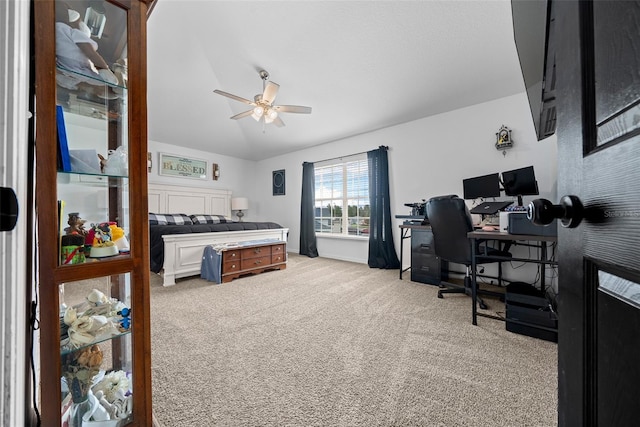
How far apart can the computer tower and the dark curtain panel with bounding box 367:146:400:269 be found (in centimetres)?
210

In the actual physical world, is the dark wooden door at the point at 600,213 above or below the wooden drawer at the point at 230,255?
above

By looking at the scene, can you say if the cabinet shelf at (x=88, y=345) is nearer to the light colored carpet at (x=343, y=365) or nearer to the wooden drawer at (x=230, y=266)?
the light colored carpet at (x=343, y=365)

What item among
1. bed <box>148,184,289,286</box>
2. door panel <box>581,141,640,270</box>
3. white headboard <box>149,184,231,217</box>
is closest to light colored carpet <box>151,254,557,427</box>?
bed <box>148,184,289,286</box>

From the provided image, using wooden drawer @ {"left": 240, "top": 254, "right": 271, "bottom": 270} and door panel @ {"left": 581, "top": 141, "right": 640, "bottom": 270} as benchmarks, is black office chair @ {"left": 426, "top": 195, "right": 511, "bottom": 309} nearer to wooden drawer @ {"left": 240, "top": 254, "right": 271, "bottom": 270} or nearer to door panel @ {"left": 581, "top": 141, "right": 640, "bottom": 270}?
door panel @ {"left": 581, "top": 141, "right": 640, "bottom": 270}

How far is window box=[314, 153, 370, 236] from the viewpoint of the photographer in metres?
4.62

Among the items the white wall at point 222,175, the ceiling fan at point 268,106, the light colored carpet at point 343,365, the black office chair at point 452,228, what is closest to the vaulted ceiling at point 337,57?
the ceiling fan at point 268,106

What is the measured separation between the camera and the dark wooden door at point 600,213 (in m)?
0.31

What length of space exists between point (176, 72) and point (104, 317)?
369cm

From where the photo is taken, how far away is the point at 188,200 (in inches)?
205

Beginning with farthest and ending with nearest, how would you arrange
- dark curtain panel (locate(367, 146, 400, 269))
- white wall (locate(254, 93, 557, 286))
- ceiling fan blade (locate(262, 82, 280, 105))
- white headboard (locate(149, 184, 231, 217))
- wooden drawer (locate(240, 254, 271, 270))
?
white headboard (locate(149, 184, 231, 217))
dark curtain panel (locate(367, 146, 400, 269))
wooden drawer (locate(240, 254, 271, 270))
white wall (locate(254, 93, 557, 286))
ceiling fan blade (locate(262, 82, 280, 105))

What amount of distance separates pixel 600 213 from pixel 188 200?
5.89 metres

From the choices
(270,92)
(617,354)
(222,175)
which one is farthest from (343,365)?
(222,175)

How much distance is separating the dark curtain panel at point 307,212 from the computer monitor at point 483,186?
2982mm

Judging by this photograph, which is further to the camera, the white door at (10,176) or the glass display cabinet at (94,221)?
the glass display cabinet at (94,221)
